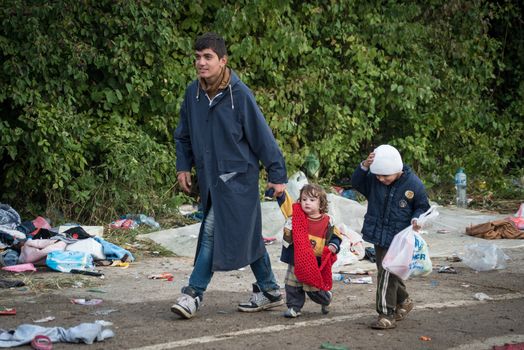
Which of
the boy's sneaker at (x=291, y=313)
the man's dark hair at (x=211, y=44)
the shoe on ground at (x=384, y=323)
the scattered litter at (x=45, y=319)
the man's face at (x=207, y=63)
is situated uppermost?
the man's dark hair at (x=211, y=44)

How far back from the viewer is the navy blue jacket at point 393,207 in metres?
6.76

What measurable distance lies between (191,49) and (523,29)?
23.4ft

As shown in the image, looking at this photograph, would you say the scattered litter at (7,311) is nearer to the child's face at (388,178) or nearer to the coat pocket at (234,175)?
the coat pocket at (234,175)

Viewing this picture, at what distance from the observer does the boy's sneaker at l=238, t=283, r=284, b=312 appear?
7141 mm

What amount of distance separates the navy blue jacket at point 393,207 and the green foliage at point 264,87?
510 centimetres

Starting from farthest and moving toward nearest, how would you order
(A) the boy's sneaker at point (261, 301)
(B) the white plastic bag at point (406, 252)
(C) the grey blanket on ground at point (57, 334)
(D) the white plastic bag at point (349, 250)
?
(D) the white plastic bag at point (349, 250), (A) the boy's sneaker at point (261, 301), (B) the white plastic bag at point (406, 252), (C) the grey blanket on ground at point (57, 334)

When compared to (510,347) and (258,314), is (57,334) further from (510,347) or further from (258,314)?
(510,347)

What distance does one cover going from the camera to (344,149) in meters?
14.1

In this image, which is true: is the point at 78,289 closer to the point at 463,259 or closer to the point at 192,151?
the point at 192,151

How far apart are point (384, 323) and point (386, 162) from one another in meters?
1.10

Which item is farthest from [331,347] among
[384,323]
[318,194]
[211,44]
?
[211,44]

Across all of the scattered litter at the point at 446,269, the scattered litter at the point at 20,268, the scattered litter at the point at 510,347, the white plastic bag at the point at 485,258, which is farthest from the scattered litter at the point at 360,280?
the scattered litter at the point at 20,268

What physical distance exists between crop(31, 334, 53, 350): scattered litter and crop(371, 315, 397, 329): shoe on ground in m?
2.18

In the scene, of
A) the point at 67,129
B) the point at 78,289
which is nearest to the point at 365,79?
the point at 67,129
